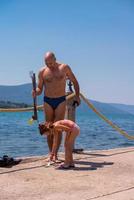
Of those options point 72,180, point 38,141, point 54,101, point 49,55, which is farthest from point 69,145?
point 38,141

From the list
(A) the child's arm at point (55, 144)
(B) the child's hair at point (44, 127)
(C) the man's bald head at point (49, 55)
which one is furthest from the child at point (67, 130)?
(C) the man's bald head at point (49, 55)

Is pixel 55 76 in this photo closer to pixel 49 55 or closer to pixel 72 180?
pixel 49 55

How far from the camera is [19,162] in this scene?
7098 millimetres

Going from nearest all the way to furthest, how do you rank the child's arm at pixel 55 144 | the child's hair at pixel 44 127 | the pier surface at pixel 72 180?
the pier surface at pixel 72 180 < the child's hair at pixel 44 127 < the child's arm at pixel 55 144

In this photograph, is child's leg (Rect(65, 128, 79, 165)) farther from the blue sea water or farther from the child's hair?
the blue sea water

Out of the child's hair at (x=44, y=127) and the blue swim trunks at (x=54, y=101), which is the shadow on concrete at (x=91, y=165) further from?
the blue swim trunks at (x=54, y=101)

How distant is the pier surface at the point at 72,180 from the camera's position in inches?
200

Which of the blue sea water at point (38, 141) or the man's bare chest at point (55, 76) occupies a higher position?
the man's bare chest at point (55, 76)

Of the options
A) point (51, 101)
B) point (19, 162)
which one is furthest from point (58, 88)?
point (19, 162)

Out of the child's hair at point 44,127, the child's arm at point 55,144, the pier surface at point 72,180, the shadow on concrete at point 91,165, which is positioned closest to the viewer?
the pier surface at point 72,180

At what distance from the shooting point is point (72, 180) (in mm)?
5797

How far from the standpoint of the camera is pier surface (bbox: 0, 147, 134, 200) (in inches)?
200

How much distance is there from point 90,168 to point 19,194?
174 cm

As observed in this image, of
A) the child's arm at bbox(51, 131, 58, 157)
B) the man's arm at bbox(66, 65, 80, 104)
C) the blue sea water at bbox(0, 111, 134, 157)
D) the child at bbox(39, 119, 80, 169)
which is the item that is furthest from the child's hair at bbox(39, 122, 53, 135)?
the blue sea water at bbox(0, 111, 134, 157)
